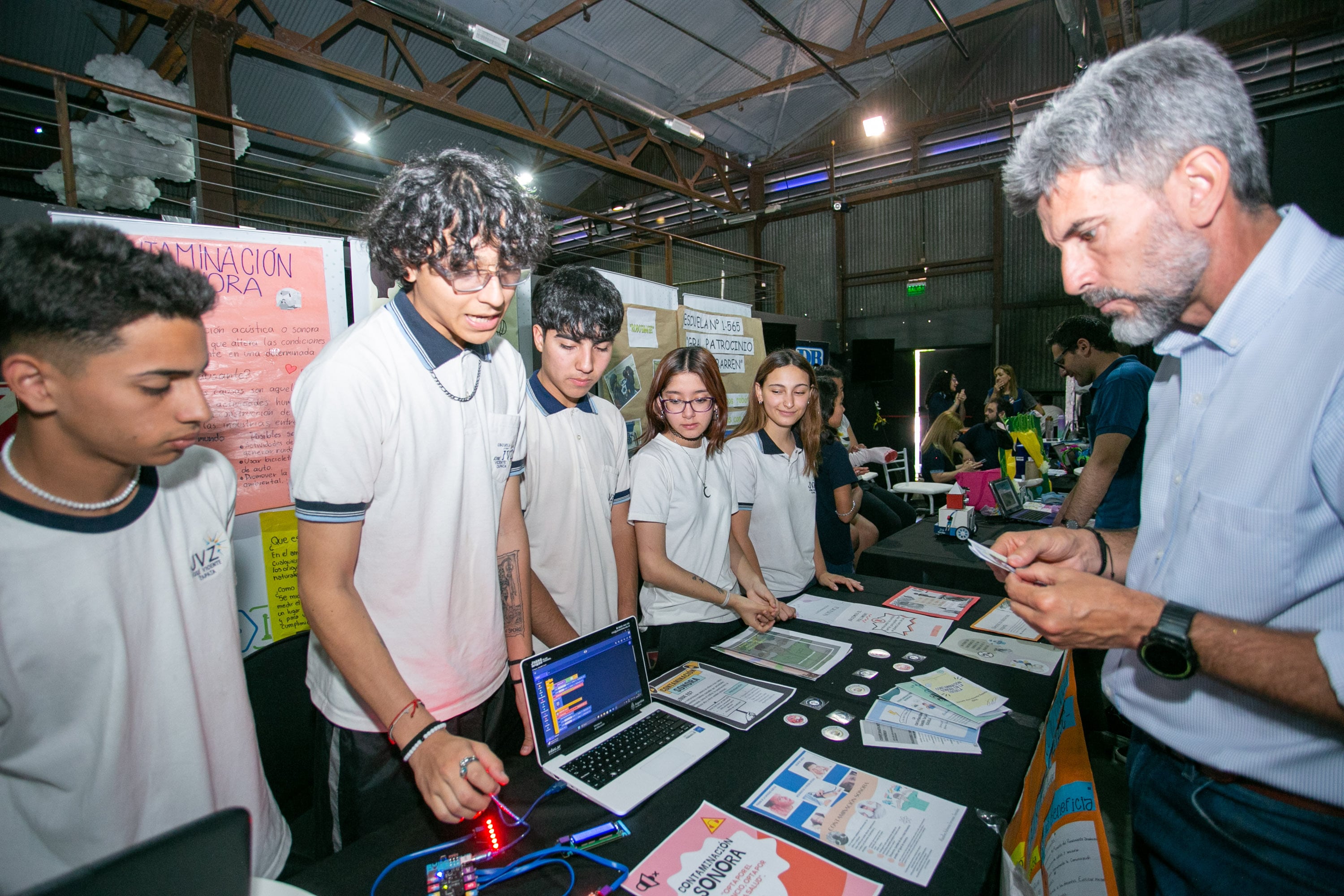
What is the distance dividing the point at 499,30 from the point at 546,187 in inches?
171

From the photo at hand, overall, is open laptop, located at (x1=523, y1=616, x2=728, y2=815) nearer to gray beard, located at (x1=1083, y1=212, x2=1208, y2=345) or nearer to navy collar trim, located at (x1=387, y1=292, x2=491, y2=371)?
navy collar trim, located at (x1=387, y1=292, x2=491, y2=371)

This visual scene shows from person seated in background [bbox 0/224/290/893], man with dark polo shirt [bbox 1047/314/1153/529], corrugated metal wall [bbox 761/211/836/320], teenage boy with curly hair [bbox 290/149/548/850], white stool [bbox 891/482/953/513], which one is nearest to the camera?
person seated in background [bbox 0/224/290/893]

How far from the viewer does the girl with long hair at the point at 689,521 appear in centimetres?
189

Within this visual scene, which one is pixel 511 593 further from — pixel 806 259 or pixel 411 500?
pixel 806 259

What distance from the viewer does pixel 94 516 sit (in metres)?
0.88

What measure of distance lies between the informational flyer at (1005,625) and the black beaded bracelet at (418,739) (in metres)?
1.51

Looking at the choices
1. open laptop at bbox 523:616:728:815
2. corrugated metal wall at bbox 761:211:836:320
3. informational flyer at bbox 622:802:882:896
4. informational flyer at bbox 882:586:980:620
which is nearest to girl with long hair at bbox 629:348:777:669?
informational flyer at bbox 882:586:980:620

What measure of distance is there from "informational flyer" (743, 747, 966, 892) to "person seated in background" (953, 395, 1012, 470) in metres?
3.94

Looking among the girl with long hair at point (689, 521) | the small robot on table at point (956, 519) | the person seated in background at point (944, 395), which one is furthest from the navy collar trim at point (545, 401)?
the person seated in background at point (944, 395)

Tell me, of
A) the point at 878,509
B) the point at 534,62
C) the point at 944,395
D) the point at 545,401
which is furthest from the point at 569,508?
the point at 944,395

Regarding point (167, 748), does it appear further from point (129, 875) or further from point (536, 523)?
point (536, 523)

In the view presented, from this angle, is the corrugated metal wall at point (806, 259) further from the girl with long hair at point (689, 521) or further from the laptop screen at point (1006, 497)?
the girl with long hair at point (689, 521)

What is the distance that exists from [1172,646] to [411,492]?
124 centimetres

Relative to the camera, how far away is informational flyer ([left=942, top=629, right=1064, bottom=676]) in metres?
1.56
